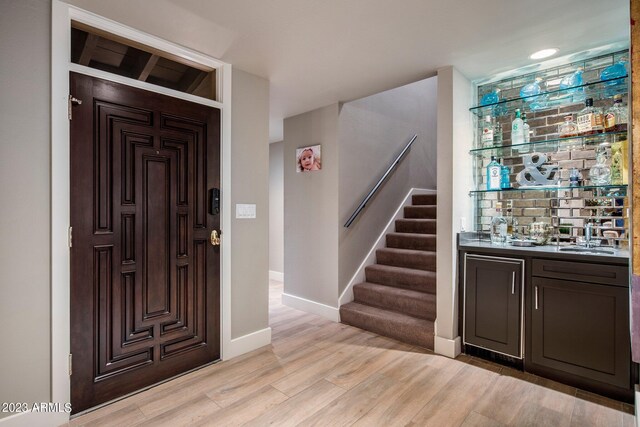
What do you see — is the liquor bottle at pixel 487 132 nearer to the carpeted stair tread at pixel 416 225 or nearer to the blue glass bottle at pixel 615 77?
the blue glass bottle at pixel 615 77

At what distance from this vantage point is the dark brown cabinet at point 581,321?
2.03 meters

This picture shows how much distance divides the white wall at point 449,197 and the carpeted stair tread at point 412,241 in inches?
39.1

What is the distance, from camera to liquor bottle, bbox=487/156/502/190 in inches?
110

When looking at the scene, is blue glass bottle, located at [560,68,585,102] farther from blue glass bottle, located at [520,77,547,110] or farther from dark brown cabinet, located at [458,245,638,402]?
dark brown cabinet, located at [458,245,638,402]

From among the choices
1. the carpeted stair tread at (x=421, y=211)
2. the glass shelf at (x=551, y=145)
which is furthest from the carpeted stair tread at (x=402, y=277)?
the glass shelf at (x=551, y=145)

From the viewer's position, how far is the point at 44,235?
1.82 m

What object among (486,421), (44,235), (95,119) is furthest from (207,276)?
(486,421)

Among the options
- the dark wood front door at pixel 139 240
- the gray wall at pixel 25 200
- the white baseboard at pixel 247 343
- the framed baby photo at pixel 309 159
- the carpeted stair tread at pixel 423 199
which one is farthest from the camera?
the carpeted stair tread at pixel 423 199

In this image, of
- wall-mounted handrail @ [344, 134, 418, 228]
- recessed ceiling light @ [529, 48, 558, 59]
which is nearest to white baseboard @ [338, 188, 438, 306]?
wall-mounted handrail @ [344, 134, 418, 228]

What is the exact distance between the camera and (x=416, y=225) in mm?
4121

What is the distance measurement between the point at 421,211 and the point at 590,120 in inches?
84.1

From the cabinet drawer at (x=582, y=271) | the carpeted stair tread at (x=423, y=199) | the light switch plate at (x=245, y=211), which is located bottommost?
the cabinet drawer at (x=582, y=271)

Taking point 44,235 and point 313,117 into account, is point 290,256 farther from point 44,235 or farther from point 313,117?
point 44,235

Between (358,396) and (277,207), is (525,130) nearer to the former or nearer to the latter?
(358,396)
